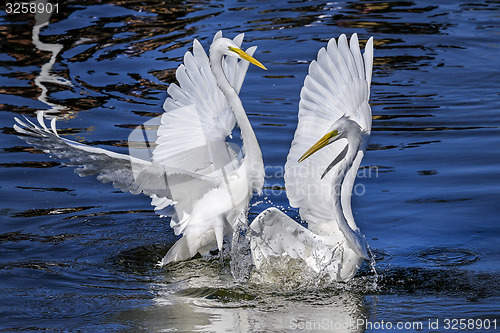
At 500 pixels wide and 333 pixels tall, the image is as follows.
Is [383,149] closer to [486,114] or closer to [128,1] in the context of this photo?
[486,114]

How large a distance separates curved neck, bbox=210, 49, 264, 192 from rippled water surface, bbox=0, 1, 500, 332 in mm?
879

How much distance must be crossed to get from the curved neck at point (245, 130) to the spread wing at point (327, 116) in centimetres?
25

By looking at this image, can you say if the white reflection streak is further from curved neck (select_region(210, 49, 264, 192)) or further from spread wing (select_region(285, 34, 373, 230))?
spread wing (select_region(285, 34, 373, 230))

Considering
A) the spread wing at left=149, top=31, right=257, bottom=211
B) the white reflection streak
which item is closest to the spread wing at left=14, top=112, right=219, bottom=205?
the spread wing at left=149, top=31, right=257, bottom=211

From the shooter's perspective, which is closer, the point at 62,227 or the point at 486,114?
the point at 62,227

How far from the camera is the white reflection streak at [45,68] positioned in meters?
11.0

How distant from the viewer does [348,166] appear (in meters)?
6.04

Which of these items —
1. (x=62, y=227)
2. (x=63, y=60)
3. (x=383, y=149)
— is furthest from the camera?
(x=63, y=60)

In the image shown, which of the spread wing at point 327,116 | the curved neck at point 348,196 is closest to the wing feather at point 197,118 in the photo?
the spread wing at point 327,116

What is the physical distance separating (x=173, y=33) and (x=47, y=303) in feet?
29.7

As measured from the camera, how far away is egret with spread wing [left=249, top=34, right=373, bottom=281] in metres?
5.96

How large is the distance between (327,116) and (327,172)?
1.48 feet

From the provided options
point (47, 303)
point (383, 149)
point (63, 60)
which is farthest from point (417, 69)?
point (47, 303)

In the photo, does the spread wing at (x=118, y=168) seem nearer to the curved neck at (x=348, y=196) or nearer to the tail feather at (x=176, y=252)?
the tail feather at (x=176, y=252)
